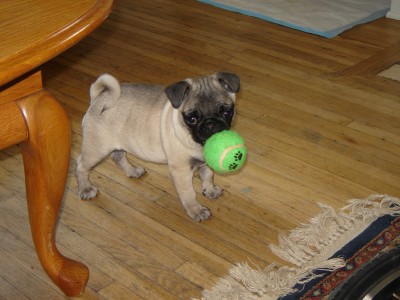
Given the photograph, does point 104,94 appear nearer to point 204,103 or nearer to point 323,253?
point 204,103

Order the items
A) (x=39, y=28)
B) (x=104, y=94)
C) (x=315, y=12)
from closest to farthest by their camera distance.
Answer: (x=39, y=28) < (x=104, y=94) < (x=315, y=12)

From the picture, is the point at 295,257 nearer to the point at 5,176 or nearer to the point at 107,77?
the point at 107,77

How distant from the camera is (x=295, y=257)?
6.49 ft

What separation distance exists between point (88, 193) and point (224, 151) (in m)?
0.72

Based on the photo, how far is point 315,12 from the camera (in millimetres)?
4160

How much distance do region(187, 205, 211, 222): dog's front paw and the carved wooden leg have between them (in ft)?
1.86

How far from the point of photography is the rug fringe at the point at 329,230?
199 centimetres

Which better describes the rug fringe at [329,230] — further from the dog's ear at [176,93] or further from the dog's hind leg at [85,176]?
the dog's hind leg at [85,176]

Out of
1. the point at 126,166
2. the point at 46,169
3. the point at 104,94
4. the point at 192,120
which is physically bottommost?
the point at 126,166

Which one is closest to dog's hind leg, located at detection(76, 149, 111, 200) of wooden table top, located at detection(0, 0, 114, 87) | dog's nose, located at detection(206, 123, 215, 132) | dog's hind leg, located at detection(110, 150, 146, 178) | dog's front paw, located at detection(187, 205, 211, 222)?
dog's hind leg, located at detection(110, 150, 146, 178)

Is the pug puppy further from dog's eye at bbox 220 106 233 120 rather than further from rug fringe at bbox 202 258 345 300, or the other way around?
rug fringe at bbox 202 258 345 300

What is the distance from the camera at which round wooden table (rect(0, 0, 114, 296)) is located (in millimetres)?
959

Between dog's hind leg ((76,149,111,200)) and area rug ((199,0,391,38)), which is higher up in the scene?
dog's hind leg ((76,149,111,200))

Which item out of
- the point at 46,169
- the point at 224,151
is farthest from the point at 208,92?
the point at 46,169
